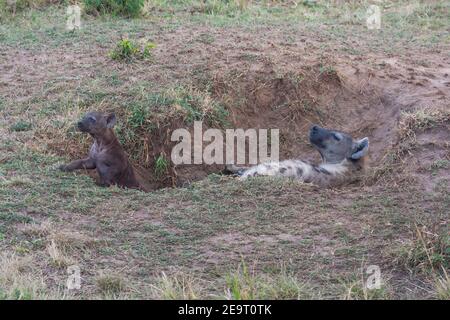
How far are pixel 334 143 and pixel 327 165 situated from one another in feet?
0.74

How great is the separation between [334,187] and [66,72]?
291 centimetres

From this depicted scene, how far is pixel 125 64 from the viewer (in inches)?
328

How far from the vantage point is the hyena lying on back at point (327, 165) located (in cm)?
717

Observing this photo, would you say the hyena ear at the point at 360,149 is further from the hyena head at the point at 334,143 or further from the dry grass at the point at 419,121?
the dry grass at the point at 419,121

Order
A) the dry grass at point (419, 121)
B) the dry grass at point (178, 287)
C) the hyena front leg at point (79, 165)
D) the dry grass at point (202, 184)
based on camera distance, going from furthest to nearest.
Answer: the dry grass at point (419, 121) < the hyena front leg at point (79, 165) < the dry grass at point (202, 184) < the dry grass at point (178, 287)

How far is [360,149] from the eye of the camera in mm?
7543

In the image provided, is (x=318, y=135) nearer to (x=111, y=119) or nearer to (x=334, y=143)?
(x=334, y=143)

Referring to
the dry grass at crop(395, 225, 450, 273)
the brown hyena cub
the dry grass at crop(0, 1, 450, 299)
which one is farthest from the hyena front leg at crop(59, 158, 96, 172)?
the dry grass at crop(395, 225, 450, 273)

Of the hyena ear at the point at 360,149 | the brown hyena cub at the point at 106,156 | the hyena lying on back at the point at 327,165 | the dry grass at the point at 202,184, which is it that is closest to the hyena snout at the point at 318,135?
the hyena lying on back at the point at 327,165

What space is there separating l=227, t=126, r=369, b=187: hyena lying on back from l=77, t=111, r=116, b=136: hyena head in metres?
1.22

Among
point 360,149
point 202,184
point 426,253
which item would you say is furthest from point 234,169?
point 426,253

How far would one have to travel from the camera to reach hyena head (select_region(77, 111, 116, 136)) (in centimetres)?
700

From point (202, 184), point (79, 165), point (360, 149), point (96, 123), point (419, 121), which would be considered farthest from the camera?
point (360, 149)
